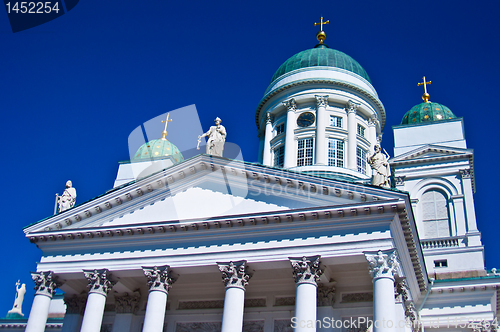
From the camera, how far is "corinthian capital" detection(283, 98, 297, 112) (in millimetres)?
36438

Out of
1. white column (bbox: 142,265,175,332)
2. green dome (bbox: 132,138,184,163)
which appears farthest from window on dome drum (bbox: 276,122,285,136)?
white column (bbox: 142,265,175,332)

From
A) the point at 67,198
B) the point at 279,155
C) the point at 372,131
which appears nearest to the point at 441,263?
the point at 372,131

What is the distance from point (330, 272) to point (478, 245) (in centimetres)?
1017

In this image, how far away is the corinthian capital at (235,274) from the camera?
1909cm

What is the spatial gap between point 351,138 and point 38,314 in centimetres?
2132

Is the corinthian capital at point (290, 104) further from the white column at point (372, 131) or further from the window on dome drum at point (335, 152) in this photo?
the white column at point (372, 131)

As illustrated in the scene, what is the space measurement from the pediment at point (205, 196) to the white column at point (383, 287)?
6.80 ft

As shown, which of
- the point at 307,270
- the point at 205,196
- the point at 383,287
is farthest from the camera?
the point at 205,196

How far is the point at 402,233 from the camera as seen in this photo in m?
Result: 19.0

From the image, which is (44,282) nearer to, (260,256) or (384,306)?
(260,256)

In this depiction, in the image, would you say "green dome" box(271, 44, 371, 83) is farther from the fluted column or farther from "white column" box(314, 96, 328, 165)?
the fluted column

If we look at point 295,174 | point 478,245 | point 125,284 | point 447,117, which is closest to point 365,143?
point 447,117

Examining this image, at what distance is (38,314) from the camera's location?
20.8 metres

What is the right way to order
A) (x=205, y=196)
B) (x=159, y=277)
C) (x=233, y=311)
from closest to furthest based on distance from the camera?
1. (x=233, y=311)
2. (x=159, y=277)
3. (x=205, y=196)
